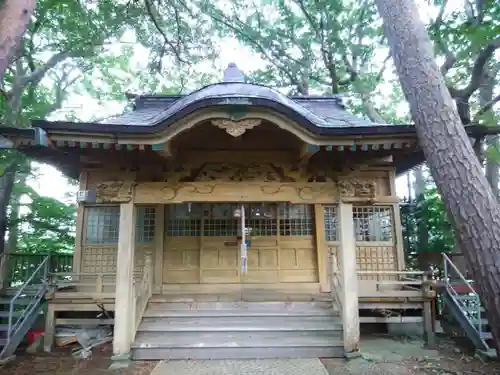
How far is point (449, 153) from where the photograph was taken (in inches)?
145

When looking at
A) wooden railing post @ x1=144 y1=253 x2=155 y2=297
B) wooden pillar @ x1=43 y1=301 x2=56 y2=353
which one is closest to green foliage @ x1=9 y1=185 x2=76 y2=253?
wooden pillar @ x1=43 y1=301 x2=56 y2=353

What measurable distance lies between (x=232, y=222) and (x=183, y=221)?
3.62 ft

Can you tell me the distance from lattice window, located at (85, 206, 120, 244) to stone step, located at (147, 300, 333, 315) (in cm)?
190

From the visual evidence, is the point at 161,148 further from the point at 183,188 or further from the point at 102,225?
the point at 102,225

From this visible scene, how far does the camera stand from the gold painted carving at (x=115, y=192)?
529cm

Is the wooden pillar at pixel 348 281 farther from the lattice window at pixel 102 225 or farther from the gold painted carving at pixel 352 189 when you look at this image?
the lattice window at pixel 102 225

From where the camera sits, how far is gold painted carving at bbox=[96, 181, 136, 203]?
529 cm

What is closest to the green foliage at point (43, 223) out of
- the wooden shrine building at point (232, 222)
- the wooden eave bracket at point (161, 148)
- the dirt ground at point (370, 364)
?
the wooden shrine building at point (232, 222)

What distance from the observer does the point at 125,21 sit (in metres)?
9.85

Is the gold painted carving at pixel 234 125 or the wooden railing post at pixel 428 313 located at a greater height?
the gold painted carving at pixel 234 125

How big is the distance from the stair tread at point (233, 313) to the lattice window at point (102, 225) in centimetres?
209

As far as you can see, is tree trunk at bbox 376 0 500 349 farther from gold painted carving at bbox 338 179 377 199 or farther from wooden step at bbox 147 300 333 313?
wooden step at bbox 147 300 333 313

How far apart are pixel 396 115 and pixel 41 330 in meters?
17.4

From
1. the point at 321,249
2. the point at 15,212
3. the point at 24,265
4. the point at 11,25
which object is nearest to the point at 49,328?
the point at 24,265
